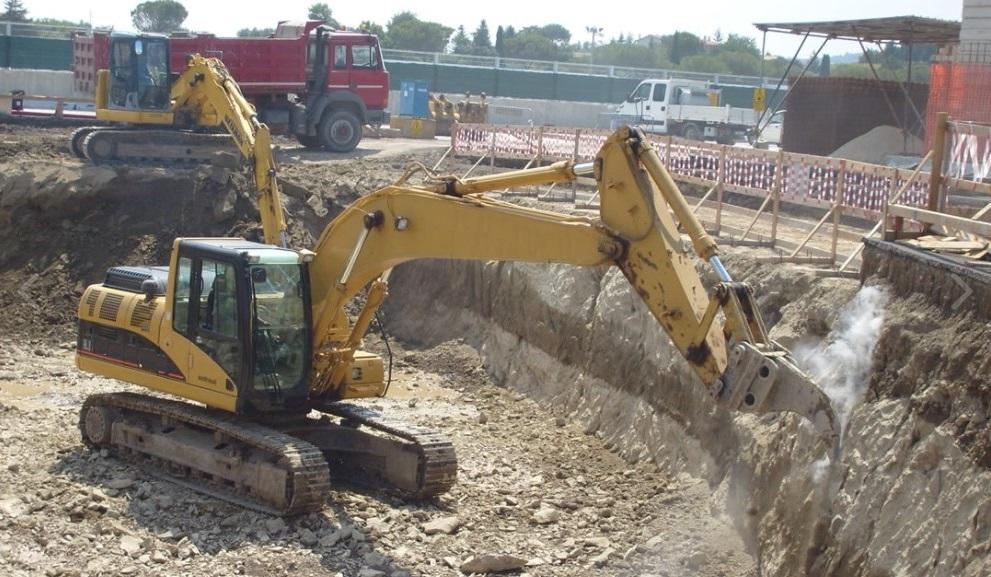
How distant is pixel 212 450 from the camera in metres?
14.1

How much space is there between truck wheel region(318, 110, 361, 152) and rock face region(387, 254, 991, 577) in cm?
1339

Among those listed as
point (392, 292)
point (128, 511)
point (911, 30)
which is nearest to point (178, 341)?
point (128, 511)

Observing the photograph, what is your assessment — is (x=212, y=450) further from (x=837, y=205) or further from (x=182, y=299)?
(x=837, y=205)

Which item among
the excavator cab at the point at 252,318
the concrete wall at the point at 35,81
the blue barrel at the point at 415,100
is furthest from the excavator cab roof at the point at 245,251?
the blue barrel at the point at 415,100

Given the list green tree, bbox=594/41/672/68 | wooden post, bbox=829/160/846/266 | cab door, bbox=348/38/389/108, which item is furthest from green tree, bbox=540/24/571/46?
wooden post, bbox=829/160/846/266

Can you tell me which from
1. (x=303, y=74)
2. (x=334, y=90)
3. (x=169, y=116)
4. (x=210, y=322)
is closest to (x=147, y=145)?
(x=169, y=116)

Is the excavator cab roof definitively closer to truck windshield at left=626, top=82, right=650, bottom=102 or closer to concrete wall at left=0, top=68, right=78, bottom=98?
concrete wall at left=0, top=68, right=78, bottom=98

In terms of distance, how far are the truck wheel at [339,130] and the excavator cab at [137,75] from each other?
5.90 m

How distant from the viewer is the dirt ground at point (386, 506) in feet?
40.8

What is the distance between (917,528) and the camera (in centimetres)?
1011

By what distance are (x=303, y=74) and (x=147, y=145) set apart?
22.4 feet

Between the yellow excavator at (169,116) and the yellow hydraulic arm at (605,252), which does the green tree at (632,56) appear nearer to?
the yellow excavator at (169,116)

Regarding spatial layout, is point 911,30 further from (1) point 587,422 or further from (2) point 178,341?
(2) point 178,341

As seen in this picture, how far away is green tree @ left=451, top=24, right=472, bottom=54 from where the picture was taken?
91750 millimetres
